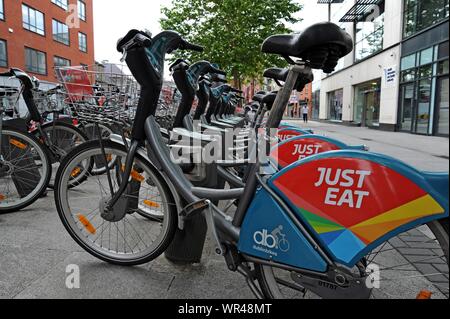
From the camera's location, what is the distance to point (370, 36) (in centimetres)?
1920

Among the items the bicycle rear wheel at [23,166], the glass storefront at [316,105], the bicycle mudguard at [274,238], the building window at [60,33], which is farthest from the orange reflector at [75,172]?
the glass storefront at [316,105]

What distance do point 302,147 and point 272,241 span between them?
1.47 m

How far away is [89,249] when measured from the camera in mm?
2406

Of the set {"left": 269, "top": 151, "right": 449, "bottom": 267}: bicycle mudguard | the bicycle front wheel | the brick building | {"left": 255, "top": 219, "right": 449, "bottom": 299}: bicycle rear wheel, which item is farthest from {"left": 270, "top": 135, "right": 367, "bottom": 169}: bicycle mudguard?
the brick building

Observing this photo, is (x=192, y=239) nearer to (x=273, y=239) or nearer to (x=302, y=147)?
(x=273, y=239)

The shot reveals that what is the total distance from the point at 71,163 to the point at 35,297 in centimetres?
88

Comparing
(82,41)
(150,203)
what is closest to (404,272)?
(150,203)

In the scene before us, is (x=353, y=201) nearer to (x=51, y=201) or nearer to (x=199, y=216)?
(x=199, y=216)

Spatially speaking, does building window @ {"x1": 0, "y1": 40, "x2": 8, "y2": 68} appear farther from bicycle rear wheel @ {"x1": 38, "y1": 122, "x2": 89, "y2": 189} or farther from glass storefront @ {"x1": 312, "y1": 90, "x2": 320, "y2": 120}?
glass storefront @ {"x1": 312, "y1": 90, "x2": 320, "y2": 120}

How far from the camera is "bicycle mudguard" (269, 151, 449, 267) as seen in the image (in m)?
1.27

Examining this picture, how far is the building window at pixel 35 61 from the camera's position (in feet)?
80.7

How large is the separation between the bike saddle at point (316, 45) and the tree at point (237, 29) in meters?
15.3

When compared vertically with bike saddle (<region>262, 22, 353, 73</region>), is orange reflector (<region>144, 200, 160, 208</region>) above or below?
below

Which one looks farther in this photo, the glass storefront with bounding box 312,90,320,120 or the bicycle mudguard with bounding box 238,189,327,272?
the glass storefront with bounding box 312,90,320,120
